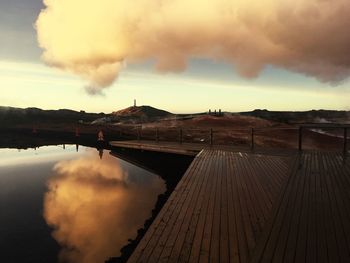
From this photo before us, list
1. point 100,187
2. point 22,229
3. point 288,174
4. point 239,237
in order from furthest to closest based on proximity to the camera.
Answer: point 100,187 → point 288,174 → point 22,229 → point 239,237

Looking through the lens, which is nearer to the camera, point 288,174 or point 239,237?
point 239,237

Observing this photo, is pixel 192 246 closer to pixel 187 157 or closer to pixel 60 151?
pixel 187 157

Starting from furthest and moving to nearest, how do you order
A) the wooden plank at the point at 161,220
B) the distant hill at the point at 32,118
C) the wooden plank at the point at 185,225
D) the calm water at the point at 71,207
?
the distant hill at the point at 32,118 → the calm water at the point at 71,207 → the wooden plank at the point at 161,220 → the wooden plank at the point at 185,225

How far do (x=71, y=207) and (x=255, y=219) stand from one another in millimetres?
7482

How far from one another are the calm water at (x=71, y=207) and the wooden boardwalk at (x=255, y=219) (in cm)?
246

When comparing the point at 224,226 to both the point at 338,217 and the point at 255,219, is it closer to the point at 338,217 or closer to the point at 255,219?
the point at 255,219

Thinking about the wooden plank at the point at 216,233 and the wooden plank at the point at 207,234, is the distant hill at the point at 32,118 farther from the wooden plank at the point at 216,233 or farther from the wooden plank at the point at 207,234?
the wooden plank at the point at 207,234

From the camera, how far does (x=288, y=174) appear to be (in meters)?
9.60

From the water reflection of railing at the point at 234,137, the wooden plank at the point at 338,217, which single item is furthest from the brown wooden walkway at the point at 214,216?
the water reflection of railing at the point at 234,137

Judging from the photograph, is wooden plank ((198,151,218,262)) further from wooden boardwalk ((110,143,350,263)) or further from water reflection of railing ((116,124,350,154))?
water reflection of railing ((116,124,350,154))

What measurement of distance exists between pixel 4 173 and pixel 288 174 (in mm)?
14908

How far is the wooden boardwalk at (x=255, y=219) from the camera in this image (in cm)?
444

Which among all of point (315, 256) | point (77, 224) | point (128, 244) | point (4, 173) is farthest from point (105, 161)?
point (315, 256)

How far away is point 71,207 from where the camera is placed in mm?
10891
